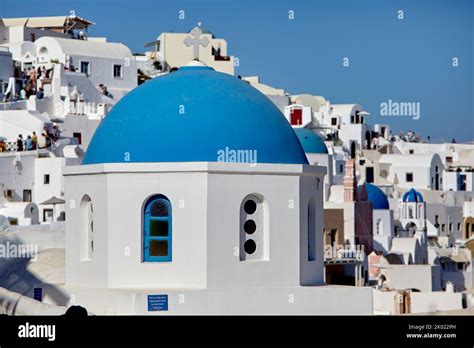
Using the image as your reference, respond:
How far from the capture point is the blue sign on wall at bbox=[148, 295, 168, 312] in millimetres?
20453

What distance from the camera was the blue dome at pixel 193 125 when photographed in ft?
70.1

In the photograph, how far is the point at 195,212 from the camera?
2111cm

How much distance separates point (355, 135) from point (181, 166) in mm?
54195

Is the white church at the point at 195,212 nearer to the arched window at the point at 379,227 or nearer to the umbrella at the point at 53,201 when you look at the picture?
the umbrella at the point at 53,201

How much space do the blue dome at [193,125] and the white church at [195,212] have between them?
21 mm

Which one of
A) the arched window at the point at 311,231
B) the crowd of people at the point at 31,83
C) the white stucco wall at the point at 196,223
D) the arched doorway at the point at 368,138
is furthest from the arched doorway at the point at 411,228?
the white stucco wall at the point at 196,223

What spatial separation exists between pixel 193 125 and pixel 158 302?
2.74m

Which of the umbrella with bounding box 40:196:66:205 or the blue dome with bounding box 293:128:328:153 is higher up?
the blue dome with bounding box 293:128:328:153

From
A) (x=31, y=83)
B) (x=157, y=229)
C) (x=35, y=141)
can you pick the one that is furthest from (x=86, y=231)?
(x=31, y=83)

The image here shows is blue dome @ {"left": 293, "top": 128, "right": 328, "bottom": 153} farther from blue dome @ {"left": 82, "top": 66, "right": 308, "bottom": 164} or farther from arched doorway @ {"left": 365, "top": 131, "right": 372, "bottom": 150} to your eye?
blue dome @ {"left": 82, "top": 66, "right": 308, "bottom": 164}

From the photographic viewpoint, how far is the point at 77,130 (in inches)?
2060

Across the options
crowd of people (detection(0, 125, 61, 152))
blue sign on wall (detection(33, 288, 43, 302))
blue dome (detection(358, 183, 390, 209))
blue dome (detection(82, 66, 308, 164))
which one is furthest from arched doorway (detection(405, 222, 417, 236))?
blue sign on wall (detection(33, 288, 43, 302))

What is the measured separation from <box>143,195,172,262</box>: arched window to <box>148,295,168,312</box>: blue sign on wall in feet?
2.67
